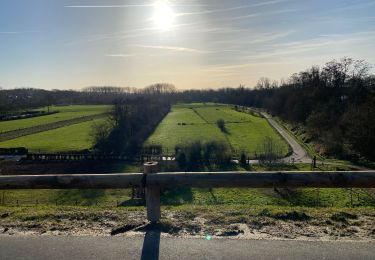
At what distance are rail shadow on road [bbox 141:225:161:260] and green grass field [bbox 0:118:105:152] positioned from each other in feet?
196

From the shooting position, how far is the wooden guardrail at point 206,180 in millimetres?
6055

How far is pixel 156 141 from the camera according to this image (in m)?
68.3

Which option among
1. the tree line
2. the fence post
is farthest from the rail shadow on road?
the tree line

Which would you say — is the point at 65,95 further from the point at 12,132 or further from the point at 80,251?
the point at 80,251

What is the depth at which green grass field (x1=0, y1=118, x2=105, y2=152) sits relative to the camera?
65.1m

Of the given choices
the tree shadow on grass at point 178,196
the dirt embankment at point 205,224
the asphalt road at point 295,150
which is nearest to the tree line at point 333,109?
the asphalt road at point 295,150

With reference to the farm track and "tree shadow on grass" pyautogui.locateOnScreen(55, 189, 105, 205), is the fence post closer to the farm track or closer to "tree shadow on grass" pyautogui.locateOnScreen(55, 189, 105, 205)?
"tree shadow on grass" pyautogui.locateOnScreen(55, 189, 105, 205)

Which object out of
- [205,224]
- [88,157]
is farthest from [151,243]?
[88,157]

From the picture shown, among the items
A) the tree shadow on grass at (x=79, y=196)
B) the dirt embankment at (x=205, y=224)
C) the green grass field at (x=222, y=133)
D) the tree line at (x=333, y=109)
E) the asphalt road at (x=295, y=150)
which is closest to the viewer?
the dirt embankment at (x=205, y=224)

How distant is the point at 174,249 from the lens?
512cm

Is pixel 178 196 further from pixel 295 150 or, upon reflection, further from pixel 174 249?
pixel 295 150

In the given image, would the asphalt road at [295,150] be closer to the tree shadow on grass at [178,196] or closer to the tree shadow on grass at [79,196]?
the tree shadow on grass at [178,196]

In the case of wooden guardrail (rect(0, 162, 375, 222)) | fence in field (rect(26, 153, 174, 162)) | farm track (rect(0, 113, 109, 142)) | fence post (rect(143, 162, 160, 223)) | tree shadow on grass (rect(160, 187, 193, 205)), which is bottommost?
tree shadow on grass (rect(160, 187, 193, 205))

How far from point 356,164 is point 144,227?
147 feet
